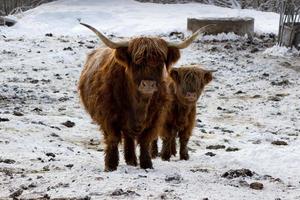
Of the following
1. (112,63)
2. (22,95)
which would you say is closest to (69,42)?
(22,95)

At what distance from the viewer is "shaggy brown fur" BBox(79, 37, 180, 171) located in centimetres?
538

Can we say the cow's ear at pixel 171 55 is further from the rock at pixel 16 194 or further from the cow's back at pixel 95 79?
the rock at pixel 16 194

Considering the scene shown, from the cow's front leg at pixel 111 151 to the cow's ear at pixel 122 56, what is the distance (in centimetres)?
66

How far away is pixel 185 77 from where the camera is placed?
6965 mm

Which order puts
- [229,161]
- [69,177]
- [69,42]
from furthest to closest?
[69,42] → [229,161] → [69,177]

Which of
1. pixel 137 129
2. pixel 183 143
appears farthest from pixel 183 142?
pixel 137 129

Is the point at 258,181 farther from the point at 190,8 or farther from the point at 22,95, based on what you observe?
the point at 190,8

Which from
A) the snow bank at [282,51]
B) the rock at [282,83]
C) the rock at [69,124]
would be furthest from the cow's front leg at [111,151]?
the snow bank at [282,51]

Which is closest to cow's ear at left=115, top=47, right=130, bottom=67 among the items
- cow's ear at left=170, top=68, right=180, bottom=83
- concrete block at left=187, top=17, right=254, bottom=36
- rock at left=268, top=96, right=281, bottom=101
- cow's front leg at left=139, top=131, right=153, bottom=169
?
cow's front leg at left=139, top=131, right=153, bottom=169

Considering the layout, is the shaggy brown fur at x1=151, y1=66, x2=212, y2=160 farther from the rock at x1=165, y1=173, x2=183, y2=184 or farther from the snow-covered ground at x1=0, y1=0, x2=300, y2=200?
the rock at x1=165, y1=173, x2=183, y2=184

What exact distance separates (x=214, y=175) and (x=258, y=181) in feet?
1.26

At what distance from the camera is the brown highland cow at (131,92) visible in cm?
538

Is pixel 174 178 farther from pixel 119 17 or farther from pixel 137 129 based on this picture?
pixel 119 17

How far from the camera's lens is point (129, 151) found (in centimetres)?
605
